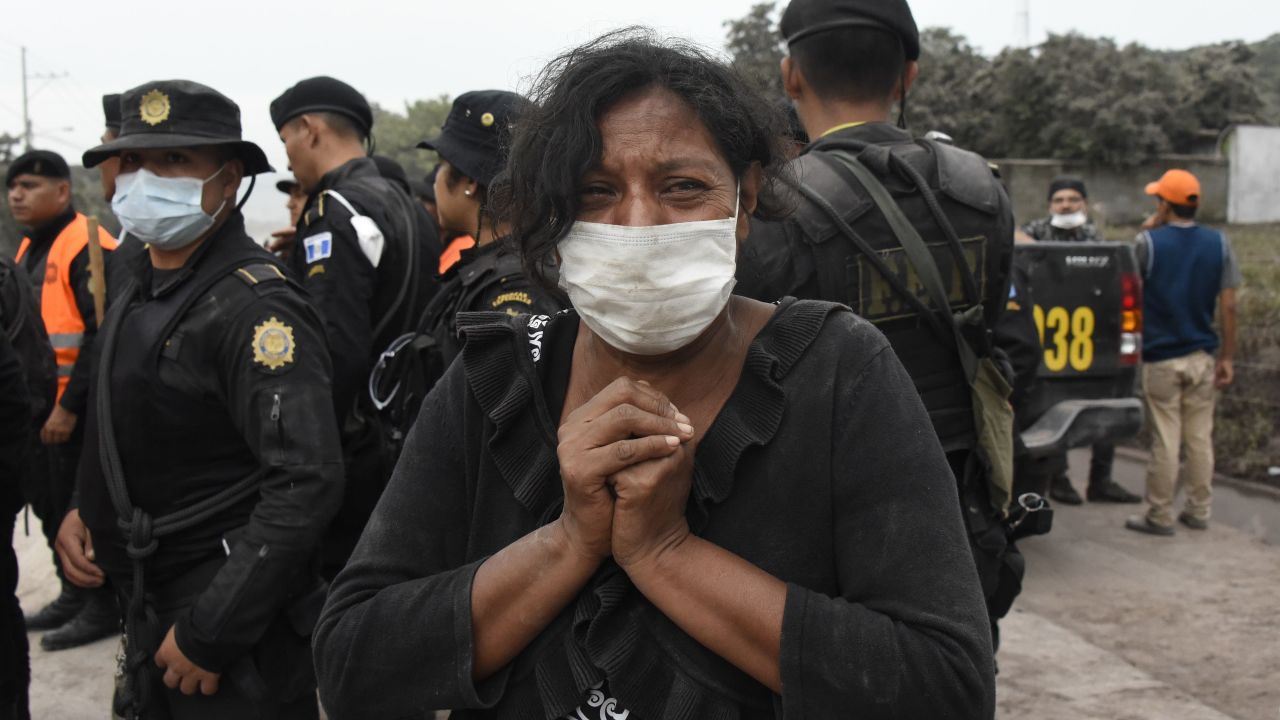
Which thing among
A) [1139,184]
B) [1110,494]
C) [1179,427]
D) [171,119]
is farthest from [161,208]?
[1139,184]

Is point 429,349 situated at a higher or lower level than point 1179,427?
higher

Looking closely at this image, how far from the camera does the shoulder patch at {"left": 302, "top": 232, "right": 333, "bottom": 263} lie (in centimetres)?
399

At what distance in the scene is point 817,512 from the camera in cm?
144

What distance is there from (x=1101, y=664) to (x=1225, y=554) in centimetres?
206

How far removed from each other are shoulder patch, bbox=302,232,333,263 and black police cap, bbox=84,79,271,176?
94 centimetres

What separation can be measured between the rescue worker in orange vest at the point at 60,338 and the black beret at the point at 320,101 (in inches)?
51.0

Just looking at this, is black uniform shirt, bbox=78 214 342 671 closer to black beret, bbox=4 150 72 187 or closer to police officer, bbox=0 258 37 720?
police officer, bbox=0 258 37 720

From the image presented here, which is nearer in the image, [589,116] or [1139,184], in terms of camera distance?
[589,116]

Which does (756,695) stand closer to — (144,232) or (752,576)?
(752,576)

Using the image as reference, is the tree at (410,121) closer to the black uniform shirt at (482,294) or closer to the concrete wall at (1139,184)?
the concrete wall at (1139,184)

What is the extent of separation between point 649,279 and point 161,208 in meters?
1.97

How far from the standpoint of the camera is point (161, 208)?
9.61 ft

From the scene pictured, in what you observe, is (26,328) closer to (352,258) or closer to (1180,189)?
(352,258)

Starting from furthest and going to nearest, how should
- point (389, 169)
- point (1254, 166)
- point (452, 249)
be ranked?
point (1254, 166)
point (389, 169)
point (452, 249)
